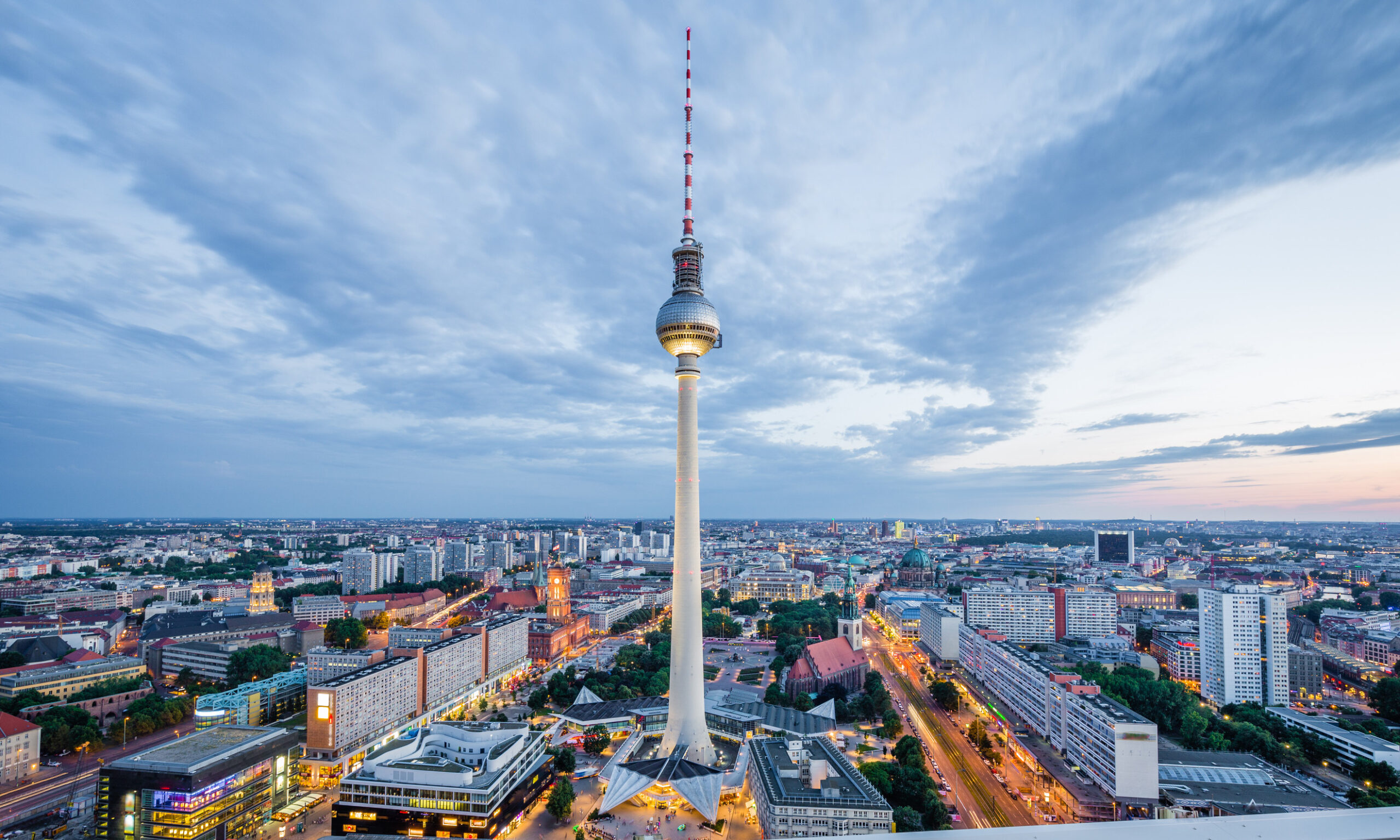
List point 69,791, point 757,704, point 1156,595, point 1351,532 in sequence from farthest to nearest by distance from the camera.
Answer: point 1351,532 < point 1156,595 < point 757,704 < point 69,791

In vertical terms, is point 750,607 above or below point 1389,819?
below

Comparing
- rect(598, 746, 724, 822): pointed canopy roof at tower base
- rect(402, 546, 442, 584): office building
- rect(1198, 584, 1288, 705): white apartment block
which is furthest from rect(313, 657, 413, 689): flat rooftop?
rect(402, 546, 442, 584): office building

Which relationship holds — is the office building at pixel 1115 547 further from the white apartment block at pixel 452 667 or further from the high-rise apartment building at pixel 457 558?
the white apartment block at pixel 452 667

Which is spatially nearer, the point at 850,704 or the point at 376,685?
the point at 376,685

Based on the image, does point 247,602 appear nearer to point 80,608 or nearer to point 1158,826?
point 80,608

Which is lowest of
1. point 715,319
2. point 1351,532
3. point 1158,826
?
point 1351,532

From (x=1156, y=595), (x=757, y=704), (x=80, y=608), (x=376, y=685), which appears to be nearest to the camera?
(x=376, y=685)

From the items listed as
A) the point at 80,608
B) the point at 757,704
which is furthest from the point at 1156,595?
the point at 80,608
